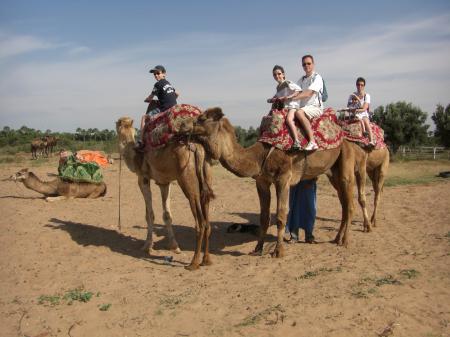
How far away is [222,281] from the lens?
604 centimetres

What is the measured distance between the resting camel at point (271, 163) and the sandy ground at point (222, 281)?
635 mm

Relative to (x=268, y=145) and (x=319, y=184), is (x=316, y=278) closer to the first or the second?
(x=268, y=145)

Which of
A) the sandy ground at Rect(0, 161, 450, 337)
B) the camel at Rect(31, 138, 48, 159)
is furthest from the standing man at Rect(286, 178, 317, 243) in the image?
the camel at Rect(31, 138, 48, 159)

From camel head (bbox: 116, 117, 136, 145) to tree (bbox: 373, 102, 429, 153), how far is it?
36747 mm

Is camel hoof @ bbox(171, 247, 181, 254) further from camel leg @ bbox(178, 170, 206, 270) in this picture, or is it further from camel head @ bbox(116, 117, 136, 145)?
camel head @ bbox(116, 117, 136, 145)

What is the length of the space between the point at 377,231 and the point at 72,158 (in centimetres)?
871

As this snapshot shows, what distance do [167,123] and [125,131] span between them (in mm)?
1401

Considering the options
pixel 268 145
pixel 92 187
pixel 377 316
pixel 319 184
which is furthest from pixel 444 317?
pixel 319 184

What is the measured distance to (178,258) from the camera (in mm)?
7477

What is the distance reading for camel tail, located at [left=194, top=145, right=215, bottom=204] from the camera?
21.7 ft

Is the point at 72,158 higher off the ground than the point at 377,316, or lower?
higher

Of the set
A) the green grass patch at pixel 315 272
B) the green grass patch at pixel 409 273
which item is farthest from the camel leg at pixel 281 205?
the green grass patch at pixel 409 273

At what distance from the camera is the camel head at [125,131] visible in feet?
25.9

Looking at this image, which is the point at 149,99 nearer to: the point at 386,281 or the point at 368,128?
the point at 368,128
